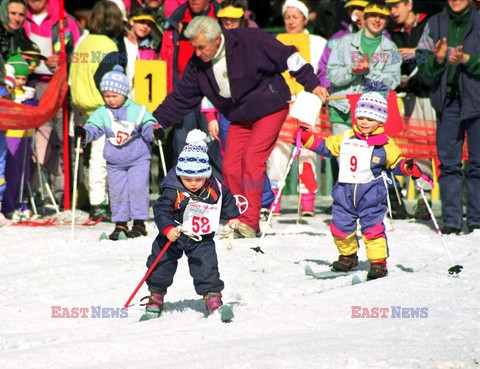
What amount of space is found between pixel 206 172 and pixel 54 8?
6030 millimetres

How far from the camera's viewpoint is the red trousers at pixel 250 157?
9758mm

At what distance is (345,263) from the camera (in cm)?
817

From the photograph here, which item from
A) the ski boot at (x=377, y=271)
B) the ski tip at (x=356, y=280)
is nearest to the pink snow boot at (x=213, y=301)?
the ski tip at (x=356, y=280)

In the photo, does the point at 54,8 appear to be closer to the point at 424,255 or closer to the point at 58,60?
the point at 58,60

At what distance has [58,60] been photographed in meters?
11.7

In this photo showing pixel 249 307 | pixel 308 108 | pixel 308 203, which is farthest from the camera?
pixel 308 203

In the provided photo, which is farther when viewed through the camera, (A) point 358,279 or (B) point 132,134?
(B) point 132,134

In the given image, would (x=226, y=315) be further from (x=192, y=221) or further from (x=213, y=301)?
(x=192, y=221)

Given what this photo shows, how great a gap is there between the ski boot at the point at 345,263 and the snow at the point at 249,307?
218 millimetres

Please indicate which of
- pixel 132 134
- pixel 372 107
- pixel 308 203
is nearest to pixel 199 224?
pixel 372 107

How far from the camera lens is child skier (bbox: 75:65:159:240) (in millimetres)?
9688

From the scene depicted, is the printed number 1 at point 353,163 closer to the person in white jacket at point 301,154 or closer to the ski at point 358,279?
the ski at point 358,279

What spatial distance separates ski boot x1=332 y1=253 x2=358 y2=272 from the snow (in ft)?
0.71

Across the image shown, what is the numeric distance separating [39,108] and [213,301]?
5.19 meters
